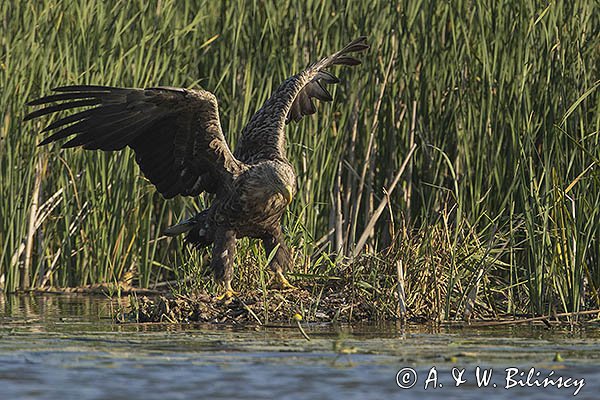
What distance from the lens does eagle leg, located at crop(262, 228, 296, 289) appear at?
26.3 feet

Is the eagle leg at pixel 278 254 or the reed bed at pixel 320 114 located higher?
the reed bed at pixel 320 114

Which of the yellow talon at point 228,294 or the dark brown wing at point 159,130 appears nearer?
the yellow talon at point 228,294

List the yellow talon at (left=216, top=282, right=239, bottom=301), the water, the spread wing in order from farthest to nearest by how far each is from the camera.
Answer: the spread wing
the yellow talon at (left=216, top=282, right=239, bottom=301)
the water

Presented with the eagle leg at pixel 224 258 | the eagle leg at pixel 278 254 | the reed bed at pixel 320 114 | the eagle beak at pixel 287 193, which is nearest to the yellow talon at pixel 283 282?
the eagle leg at pixel 278 254

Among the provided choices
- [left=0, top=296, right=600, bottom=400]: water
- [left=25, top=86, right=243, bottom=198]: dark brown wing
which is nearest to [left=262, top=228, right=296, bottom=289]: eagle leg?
[left=25, top=86, right=243, bottom=198]: dark brown wing

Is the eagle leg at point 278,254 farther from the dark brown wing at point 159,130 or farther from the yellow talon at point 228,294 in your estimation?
the dark brown wing at point 159,130

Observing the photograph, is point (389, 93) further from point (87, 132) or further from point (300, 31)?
point (87, 132)

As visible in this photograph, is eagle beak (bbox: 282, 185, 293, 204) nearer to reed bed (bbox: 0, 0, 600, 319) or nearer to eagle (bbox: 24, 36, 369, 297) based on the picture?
eagle (bbox: 24, 36, 369, 297)

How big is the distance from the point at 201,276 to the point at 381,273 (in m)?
1.27

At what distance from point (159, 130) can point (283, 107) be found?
36.5 inches

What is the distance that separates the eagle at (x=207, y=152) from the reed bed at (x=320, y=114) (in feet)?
0.60

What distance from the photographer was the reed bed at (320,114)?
8602 mm

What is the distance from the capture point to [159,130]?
8.20 m

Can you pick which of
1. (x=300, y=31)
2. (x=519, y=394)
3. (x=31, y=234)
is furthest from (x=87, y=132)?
(x=519, y=394)
